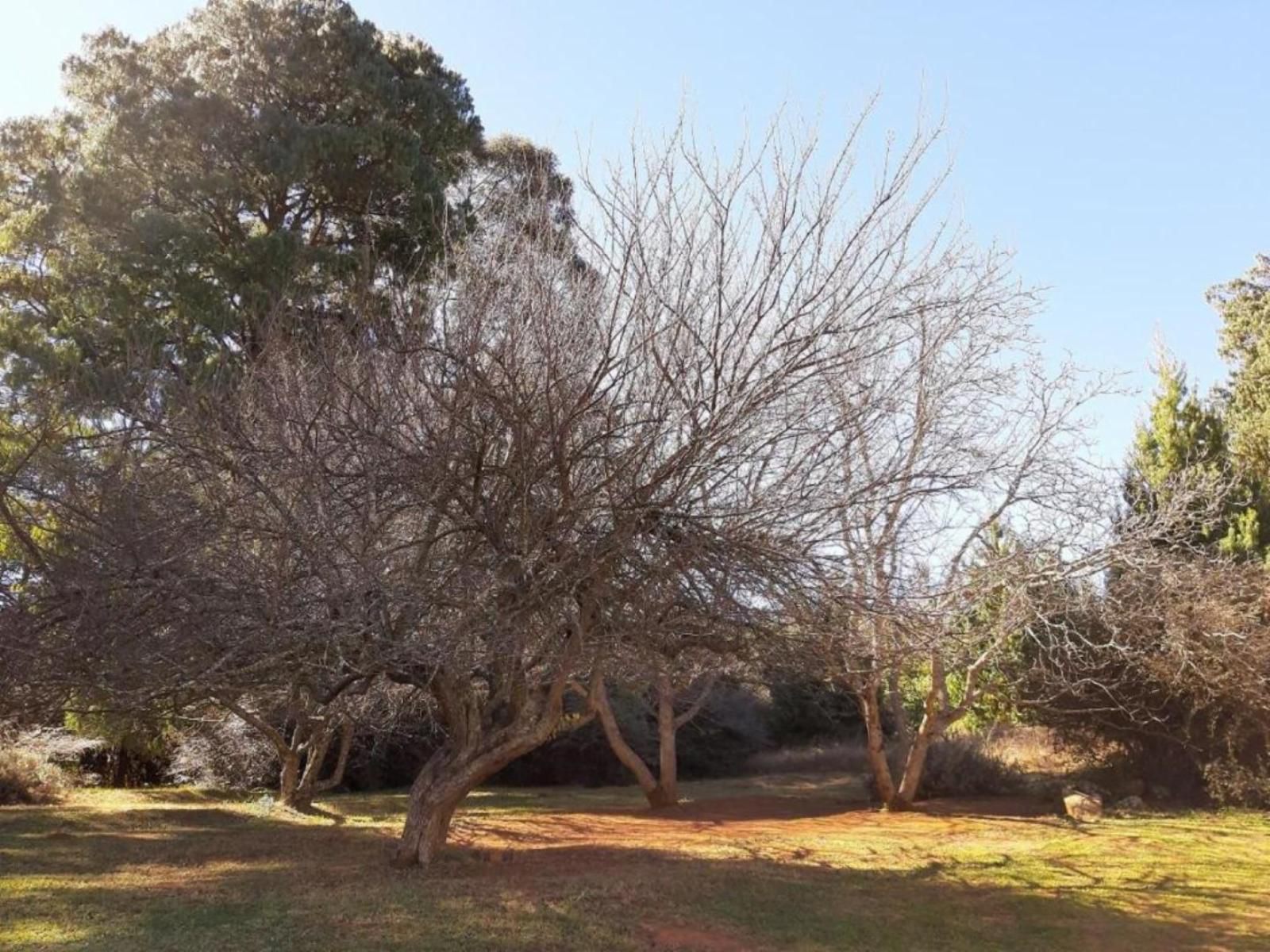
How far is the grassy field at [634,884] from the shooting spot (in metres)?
7.62

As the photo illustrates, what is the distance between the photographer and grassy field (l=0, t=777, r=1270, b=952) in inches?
300

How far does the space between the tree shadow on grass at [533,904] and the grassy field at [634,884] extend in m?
0.03

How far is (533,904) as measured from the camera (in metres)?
A: 8.33

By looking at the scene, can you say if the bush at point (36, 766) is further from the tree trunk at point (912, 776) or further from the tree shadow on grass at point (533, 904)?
the tree trunk at point (912, 776)

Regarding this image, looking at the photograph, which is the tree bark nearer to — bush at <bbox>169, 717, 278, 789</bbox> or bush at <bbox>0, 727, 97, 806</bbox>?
bush at <bbox>0, 727, 97, 806</bbox>

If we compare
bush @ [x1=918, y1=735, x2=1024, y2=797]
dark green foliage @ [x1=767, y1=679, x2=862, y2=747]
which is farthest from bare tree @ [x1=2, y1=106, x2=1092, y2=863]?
dark green foliage @ [x1=767, y1=679, x2=862, y2=747]

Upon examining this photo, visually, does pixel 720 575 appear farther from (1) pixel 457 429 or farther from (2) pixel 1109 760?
(2) pixel 1109 760

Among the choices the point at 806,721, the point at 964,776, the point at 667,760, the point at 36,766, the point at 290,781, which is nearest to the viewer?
the point at 290,781

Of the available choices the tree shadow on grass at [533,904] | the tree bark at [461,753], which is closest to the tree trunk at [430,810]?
the tree bark at [461,753]

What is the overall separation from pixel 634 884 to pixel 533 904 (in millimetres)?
1242

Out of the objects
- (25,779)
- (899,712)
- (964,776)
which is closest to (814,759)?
(964,776)

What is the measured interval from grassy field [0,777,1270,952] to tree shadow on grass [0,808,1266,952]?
0.10 feet

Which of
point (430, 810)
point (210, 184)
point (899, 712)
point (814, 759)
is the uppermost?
point (210, 184)

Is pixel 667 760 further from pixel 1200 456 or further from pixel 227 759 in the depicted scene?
pixel 1200 456
